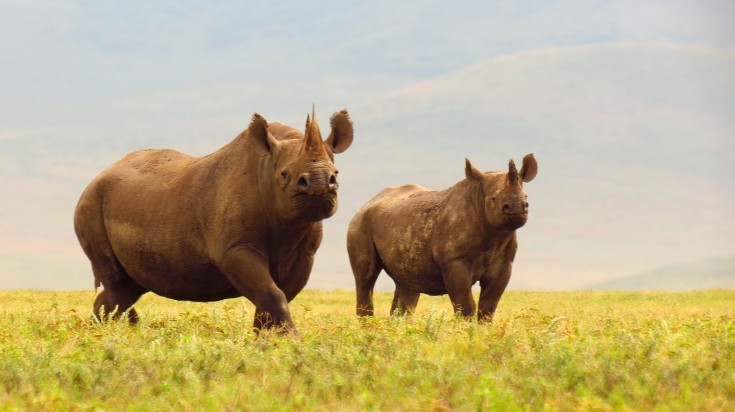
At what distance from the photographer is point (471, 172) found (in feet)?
46.0

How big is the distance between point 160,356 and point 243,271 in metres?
1.97

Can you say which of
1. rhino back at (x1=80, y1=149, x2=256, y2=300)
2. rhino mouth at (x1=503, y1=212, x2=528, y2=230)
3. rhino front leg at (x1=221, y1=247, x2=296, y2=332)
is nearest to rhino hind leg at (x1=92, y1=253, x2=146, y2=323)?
rhino back at (x1=80, y1=149, x2=256, y2=300)

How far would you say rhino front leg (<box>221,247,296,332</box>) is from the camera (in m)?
10.3

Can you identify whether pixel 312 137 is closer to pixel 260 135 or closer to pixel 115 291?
pixel 260 135

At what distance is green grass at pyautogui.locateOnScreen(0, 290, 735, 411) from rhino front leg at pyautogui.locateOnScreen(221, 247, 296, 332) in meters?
0.25

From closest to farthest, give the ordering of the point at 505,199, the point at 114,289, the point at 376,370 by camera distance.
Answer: the point at 376,370 → the point at 114,289 → the point at 505,199

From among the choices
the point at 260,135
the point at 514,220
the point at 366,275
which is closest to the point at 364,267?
the point at 366,275

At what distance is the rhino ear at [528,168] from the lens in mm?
13781

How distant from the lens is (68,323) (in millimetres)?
11797

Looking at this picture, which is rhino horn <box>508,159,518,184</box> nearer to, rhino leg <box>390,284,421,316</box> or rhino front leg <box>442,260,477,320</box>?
rhino front leg <box>442,260,477,320</box>

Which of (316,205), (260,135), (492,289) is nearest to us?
(316,205)

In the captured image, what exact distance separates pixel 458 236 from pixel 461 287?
2.16 ft

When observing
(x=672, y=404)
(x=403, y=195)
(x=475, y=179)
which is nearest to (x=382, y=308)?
(x=403, y=195)

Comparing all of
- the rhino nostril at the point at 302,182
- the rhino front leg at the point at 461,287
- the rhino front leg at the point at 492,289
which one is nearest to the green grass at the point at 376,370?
the rhino nostril at the point at 302,182
